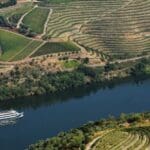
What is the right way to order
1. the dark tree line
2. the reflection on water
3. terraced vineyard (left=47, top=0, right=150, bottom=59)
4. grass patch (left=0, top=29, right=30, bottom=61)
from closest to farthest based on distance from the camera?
1. the reflection on water
2. grass patch (left=0, top=29, right=30, bottom=61)
3. terraced vineyard (left=47, top=0, right=150, bottom=59)
4. the dark tree line

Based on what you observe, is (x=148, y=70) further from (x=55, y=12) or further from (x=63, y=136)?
(x=63, y=136)

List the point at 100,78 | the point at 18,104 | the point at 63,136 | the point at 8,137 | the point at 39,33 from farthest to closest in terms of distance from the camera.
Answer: the point at 39,33 < the point at 100,78 < the point at 18,104 < the point at 8,137 < the point at 63,136

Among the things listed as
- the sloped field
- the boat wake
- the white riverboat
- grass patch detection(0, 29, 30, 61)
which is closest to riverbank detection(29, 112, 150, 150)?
the boat wake

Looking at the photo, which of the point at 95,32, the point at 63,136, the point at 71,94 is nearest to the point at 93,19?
the point at 95,32

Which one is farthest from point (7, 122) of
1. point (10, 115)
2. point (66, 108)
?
point (66, 108)

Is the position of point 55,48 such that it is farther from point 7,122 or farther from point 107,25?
point 7,122

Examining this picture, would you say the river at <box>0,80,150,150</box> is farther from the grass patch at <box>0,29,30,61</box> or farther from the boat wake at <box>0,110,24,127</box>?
the grass patch at <box>0,29,30,61</box>
